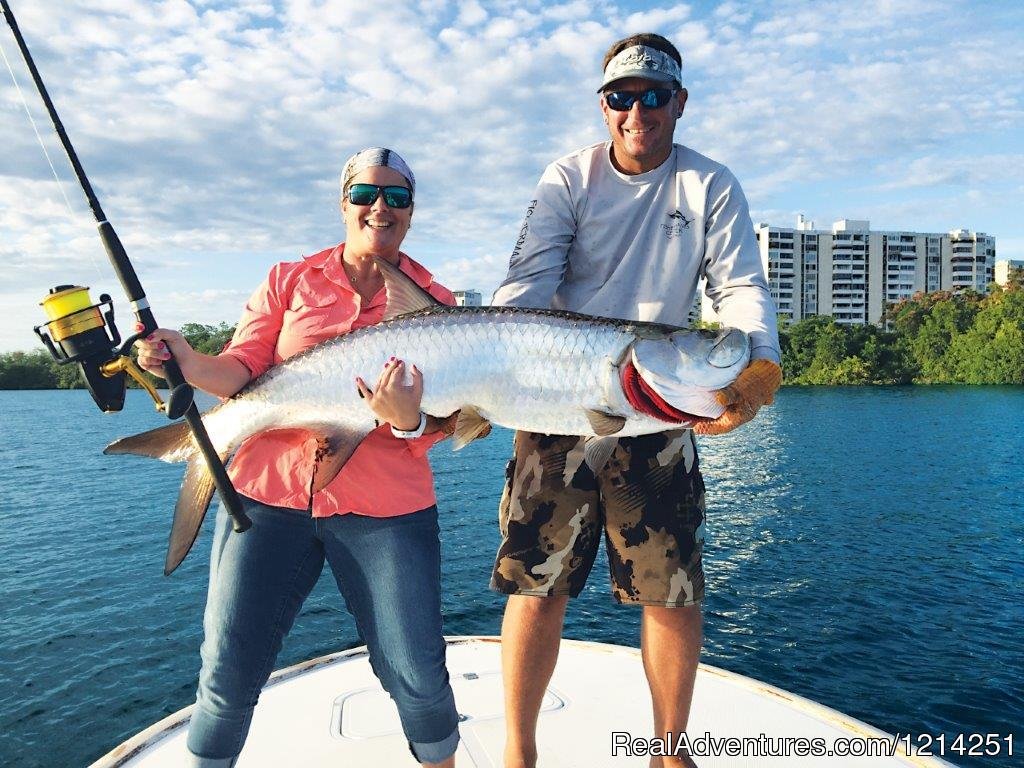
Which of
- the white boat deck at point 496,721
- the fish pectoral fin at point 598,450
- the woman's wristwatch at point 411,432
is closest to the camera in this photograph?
the woman's wristwatch at point 411,432

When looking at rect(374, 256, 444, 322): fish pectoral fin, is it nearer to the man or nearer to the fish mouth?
the man

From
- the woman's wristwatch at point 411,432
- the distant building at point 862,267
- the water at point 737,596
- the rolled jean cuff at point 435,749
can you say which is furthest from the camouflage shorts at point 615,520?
the distant building at point 862,267

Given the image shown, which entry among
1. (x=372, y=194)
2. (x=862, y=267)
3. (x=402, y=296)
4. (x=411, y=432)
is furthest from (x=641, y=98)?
(x=862, y=267)

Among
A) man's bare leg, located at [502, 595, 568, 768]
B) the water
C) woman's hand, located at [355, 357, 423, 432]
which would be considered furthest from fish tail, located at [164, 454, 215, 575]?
the water

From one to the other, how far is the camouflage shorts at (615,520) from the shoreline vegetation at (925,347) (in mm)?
80876

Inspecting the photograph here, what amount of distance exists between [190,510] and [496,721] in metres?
2.10

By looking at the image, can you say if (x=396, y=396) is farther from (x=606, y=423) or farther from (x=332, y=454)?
(x=606, y=423)

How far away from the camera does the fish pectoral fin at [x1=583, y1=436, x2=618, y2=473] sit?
10.2ft

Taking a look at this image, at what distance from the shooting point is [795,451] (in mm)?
33906

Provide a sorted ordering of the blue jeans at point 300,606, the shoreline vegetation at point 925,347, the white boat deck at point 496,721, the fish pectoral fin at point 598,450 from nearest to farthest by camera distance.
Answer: the blue jeans at point 300,606
the fish pectoral fin at point 598,450
the white boat deck at point 496,721
the shoreline vegetation at point 925,347

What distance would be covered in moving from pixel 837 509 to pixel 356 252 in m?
22.0

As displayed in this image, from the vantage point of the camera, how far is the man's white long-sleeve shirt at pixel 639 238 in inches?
128

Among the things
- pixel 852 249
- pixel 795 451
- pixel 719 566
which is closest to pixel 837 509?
pixel 719 566

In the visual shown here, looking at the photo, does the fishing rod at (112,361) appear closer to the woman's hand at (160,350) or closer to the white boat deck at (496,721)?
the woman's hand at (160,350)
